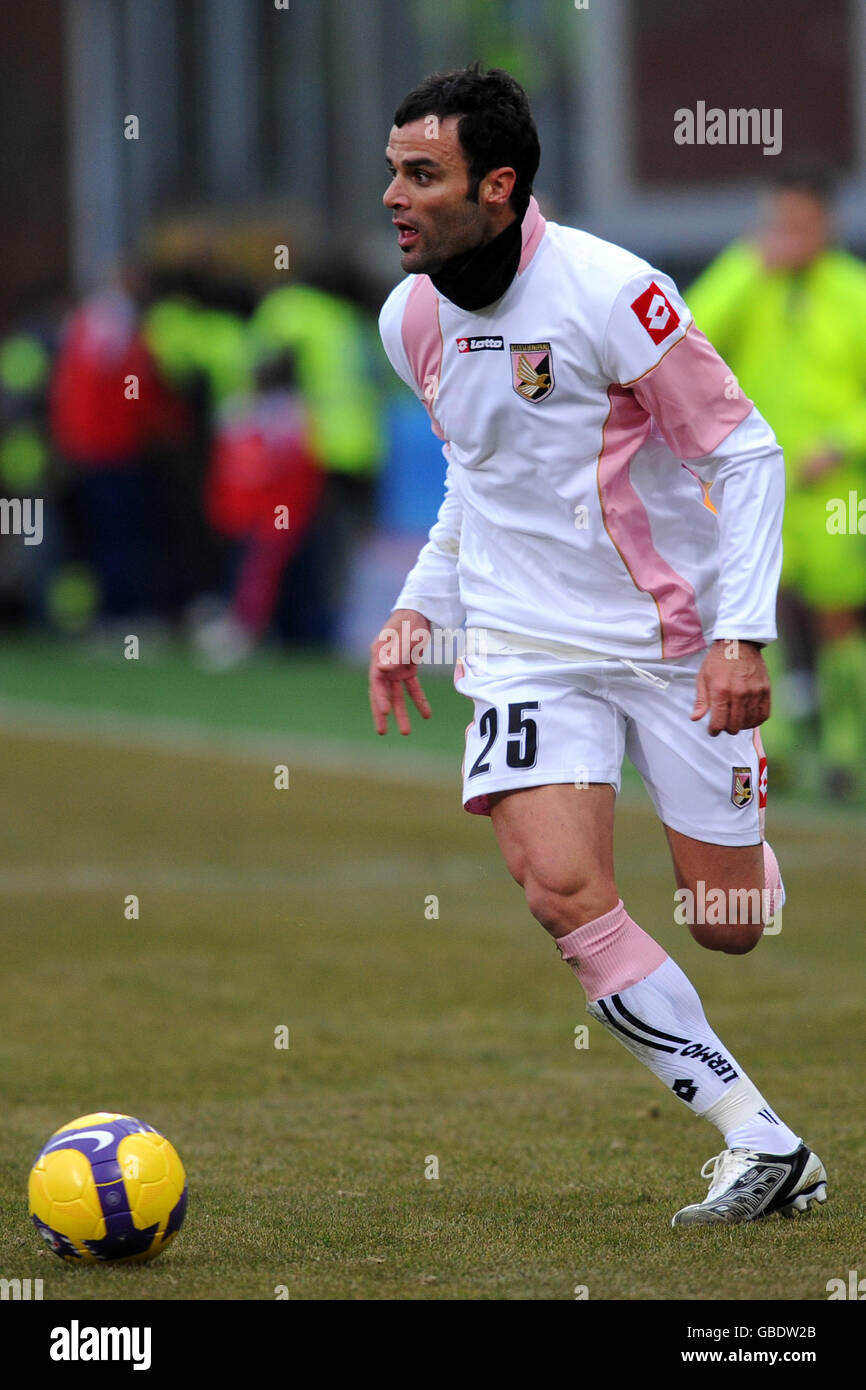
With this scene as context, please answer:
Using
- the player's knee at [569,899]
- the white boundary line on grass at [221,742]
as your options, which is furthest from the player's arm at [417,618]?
the white boundary line on grass at [221,742]

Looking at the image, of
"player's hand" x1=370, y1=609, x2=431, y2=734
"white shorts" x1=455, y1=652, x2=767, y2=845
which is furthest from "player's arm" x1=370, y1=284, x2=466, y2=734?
"white shorts" x1=455, y1=652, x2=767, y2=845

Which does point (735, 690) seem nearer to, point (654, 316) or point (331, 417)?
point (654, 316)

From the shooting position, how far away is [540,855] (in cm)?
462

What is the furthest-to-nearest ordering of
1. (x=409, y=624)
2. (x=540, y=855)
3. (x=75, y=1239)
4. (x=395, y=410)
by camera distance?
1. (x=395, y=410)
2. (x=409, y=624)
3. (x=540, y=855)
4. (x=75, y=1239)

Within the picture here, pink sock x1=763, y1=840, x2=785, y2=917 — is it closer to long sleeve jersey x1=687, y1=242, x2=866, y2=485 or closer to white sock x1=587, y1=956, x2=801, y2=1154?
white sock x1=587, y1=956, x2=801, y2=1154

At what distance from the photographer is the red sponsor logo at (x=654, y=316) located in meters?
4.59

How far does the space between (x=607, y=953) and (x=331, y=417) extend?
12.6 meters

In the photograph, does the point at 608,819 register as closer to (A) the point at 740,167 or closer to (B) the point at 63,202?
(A) the point at 740,167

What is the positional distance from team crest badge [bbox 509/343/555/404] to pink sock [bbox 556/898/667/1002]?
40.5 inches

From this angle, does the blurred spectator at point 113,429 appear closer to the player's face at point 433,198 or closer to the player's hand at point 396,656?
the player's hand at point 396,656

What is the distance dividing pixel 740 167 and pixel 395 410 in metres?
5.04

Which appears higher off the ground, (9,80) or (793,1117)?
(9,80)

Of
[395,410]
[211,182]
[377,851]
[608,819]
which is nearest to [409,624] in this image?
[608,819]

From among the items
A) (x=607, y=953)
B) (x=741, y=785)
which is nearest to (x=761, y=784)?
(x=741, y=785)
